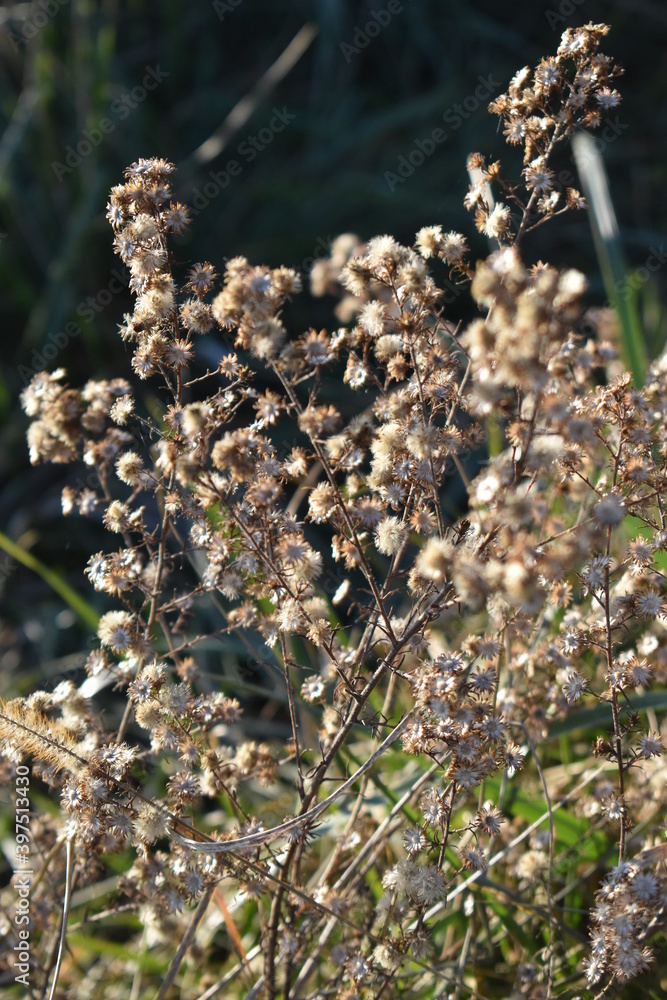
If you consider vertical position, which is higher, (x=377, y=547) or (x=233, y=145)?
(x=233, y=145)

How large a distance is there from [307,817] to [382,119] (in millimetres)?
2552

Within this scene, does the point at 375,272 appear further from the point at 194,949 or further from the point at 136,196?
the point at 194,949

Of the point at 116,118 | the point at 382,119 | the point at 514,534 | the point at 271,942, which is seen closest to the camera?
the point at 514,534

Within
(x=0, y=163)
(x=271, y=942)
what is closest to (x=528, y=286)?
(x=271, y=942)

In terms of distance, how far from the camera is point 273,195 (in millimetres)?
2746
